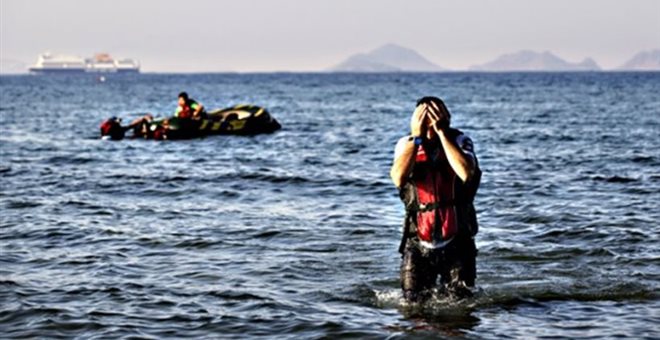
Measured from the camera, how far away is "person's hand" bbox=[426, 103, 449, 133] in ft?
26.8

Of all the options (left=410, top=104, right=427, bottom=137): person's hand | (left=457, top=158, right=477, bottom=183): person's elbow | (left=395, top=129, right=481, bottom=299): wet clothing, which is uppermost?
(left=410, top=104, right=427, bottom=137): person's hand

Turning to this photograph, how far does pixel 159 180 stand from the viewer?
22.0 m

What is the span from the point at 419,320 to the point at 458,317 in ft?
1.16

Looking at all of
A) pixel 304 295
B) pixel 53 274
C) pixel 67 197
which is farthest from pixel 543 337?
pixel 67 197

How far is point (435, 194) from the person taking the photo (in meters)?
8.53

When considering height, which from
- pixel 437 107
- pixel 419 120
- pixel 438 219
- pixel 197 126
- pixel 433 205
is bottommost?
pixel 197 126

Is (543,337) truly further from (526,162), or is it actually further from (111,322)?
(526,162)

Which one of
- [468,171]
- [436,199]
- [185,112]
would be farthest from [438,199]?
[185,112]

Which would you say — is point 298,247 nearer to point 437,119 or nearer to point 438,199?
point 438,199

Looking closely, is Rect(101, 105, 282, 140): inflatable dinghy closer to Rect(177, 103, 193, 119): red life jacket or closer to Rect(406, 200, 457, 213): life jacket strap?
Rect(177, 103, 193, 119): red life jacket

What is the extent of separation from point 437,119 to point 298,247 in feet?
18.7

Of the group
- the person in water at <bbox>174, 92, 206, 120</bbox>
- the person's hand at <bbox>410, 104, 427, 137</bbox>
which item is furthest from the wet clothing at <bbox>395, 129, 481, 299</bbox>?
the person in water at <bbox>174, 92, 206, 120</bbox>

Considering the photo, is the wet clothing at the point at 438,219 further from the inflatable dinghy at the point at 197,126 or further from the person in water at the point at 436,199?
the inflatable dinghy at the point at 197,126

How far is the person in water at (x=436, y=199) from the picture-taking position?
8227 millimetres
